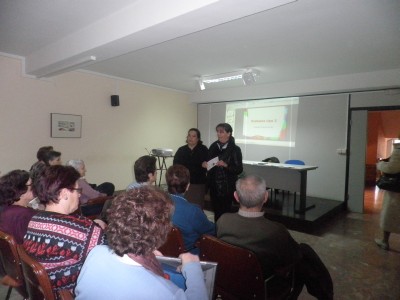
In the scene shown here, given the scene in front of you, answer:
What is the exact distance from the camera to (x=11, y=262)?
1451 millimetres

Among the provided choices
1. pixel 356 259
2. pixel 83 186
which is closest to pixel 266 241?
pixel 83 186

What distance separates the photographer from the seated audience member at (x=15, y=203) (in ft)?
5.09

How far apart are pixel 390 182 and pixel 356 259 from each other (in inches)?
38.1

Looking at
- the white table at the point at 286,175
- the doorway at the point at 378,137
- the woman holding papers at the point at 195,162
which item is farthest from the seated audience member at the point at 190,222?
the doorway at the point at 378,137

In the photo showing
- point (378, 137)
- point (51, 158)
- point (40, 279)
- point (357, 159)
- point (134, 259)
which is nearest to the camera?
point (134, 259)

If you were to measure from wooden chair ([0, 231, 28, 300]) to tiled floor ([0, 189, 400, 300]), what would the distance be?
0.83 metres

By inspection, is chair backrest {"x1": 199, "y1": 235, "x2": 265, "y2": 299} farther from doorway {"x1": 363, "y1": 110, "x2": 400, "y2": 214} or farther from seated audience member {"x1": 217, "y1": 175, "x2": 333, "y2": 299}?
doorway {"x1": 363, "y1": 110, "x2": 400, "y2": 214}

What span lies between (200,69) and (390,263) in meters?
3.96

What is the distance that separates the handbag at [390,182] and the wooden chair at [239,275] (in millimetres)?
2207

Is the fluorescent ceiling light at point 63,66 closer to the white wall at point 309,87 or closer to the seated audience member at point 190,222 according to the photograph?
the seated audience member at point 190,222

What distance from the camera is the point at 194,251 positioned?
6.00ft

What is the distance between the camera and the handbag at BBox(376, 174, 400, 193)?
3.04 meters

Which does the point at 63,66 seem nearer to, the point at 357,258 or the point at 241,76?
the point at 241,76

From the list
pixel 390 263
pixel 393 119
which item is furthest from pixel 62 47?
pixel 393 119
